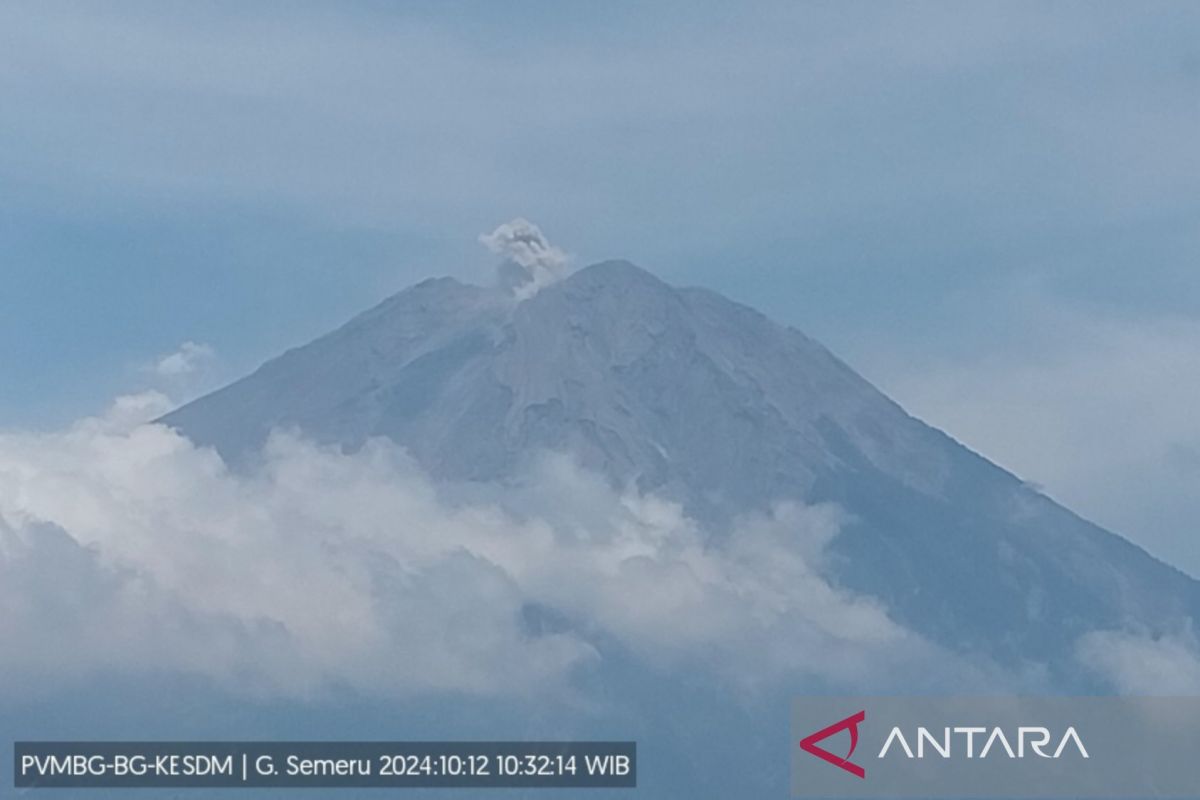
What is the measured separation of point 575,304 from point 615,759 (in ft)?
409

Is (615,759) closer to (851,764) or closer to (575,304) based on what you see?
(851,764)

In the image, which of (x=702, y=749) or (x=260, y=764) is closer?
(x=260, y=764)

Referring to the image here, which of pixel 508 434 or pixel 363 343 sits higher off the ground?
pixel 363 343

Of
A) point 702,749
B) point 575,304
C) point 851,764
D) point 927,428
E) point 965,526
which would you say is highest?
point 575,304

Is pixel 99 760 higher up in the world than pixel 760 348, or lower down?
lower down

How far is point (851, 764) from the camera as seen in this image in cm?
4472

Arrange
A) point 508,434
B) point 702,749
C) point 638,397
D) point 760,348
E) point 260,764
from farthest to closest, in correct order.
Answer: point 760,348 → point 638,397 → point 508,434 → point 702,749 → point 260,764

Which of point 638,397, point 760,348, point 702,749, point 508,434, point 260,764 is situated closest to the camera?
point 260,764

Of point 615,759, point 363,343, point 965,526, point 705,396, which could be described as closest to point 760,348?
point 705,396

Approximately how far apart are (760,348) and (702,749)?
46.1m

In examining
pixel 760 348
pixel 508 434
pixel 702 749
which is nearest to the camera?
pixel 702 749

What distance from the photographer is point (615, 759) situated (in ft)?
149

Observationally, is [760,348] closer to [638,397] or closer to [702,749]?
[638,397]

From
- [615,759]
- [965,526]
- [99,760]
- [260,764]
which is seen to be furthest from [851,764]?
[965,526]
